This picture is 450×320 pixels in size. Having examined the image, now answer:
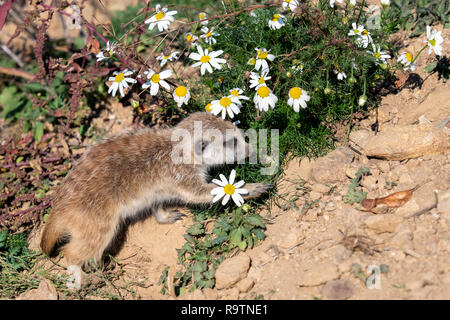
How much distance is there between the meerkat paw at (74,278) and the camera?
438 cm

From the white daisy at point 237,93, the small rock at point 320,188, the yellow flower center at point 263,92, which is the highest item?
the white daisy at point 237,93

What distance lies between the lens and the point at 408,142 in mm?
4133

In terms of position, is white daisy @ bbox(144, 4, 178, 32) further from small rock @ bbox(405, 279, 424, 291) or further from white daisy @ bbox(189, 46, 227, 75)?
small rock @ bbox(405, 279, 424, 291)

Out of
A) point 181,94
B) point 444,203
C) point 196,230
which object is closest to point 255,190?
point 196,230

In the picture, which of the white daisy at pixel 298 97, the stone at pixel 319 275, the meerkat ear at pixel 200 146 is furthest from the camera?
the meerkat ear at pixel 200 146

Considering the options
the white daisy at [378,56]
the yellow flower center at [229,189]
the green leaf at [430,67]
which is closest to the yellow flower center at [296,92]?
the white daisy at [378,56]

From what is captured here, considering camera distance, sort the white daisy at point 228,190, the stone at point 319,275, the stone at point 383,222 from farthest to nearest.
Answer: the white daisy at point 228,190 < the stone at point 383,222 < the stone at point 319,275

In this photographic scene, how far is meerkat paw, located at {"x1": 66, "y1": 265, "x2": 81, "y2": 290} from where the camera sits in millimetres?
4375

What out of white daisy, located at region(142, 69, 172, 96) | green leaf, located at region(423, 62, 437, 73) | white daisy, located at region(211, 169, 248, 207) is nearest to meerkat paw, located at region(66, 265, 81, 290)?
white daisy, located at region(211, 169, 248, 207)

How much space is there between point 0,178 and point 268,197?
3632 mm

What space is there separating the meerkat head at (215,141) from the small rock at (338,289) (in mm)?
1742

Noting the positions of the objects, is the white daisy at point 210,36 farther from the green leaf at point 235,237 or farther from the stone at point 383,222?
the stone at point 383,222

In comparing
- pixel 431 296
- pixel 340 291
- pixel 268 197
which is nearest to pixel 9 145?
pixel 268 197

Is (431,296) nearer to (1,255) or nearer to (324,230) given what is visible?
(324,230)
